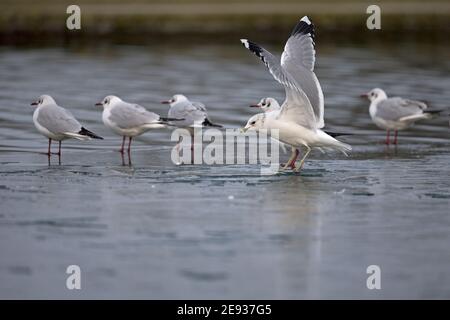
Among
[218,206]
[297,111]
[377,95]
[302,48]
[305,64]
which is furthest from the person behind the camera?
[377,95]

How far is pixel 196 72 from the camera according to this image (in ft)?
81.7

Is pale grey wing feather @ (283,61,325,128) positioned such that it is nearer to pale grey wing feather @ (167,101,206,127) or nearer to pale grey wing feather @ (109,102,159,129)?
pale grey wing feather @ (167,101,206,127)

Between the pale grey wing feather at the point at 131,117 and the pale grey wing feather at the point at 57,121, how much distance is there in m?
0.57

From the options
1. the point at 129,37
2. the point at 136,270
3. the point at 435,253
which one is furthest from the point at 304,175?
the point at 129,37

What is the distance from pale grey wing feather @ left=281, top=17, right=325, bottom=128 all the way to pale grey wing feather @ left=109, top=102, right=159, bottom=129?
73.8 inches

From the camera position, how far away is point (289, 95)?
12227mm

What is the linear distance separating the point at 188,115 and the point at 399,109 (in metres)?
3.23

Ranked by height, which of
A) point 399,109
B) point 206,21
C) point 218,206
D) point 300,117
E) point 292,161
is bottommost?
point 218,206

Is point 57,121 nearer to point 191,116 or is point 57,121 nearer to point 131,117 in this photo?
point 131,117

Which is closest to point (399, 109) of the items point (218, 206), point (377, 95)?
point (377, 95)

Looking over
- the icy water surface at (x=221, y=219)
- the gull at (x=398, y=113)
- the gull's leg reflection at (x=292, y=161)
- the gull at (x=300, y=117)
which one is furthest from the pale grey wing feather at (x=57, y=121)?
the gull at (x=398, y=113)

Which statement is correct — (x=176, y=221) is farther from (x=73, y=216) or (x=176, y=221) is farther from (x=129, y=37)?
(x=129, y=37)

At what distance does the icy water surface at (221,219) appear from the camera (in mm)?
7801
